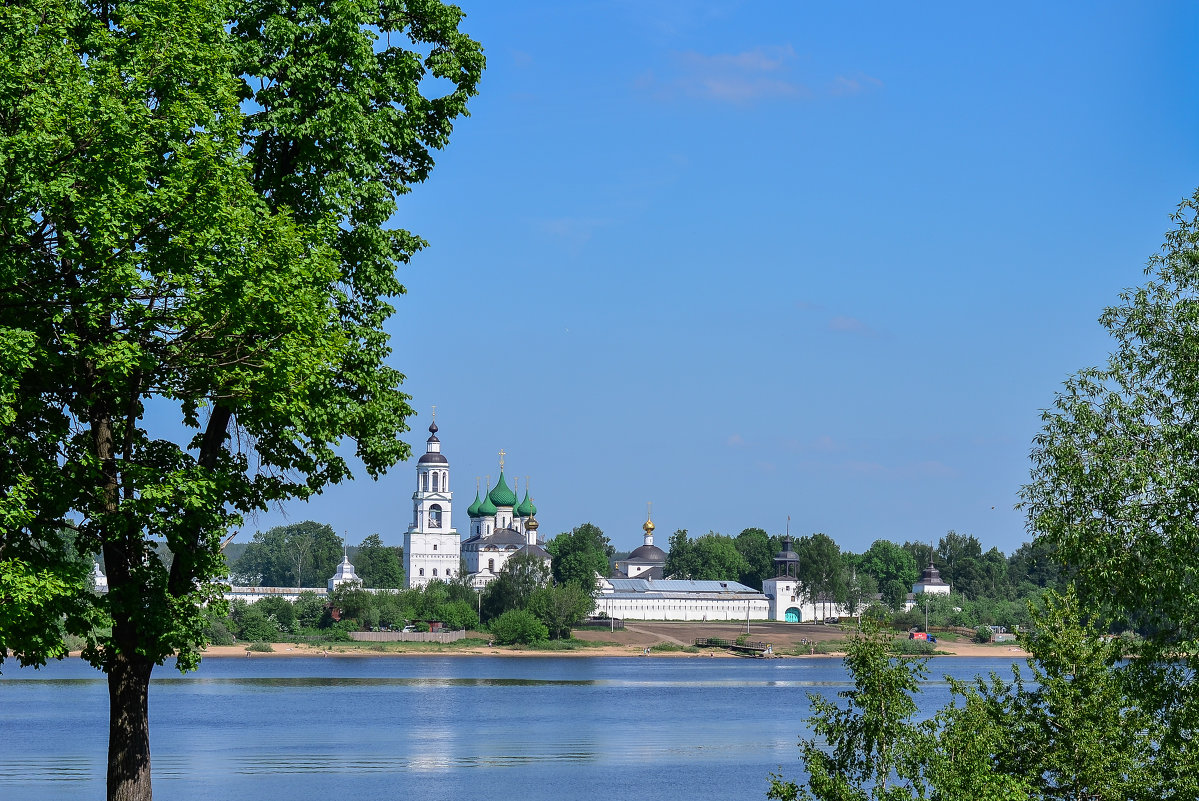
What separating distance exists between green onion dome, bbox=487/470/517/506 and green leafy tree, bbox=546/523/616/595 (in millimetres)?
25275

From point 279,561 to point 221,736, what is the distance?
14657 centimetres

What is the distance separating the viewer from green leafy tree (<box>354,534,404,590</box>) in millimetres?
145000

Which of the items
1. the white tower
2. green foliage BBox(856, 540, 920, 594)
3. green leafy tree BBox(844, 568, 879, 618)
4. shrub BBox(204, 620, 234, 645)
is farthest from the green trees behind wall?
green foliage BBox(856, 540, 920, 594)

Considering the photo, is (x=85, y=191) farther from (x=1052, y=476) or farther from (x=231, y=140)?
(x=1052, y=476)

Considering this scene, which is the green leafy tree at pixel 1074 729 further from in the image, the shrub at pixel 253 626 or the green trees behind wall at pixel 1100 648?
the shrub at pixel 253 626

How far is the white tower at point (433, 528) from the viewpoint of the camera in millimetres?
148000

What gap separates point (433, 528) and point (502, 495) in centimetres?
1271

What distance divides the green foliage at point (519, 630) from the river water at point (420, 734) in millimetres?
18237

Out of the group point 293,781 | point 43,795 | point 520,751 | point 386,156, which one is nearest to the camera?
point 386,156

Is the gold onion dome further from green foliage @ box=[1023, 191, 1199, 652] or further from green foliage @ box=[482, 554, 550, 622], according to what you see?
green foliage @ box=[1023, 191, 1199, 652]

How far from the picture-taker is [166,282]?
41.4 feet

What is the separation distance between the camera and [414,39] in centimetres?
1568

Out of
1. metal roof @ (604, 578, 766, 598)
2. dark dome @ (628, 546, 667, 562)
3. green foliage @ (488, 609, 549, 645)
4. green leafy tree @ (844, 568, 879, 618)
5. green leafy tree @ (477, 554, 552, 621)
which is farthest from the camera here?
dark dome @ (628, 546, 667, 562)

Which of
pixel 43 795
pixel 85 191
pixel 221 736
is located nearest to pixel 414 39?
pixel 85 191
